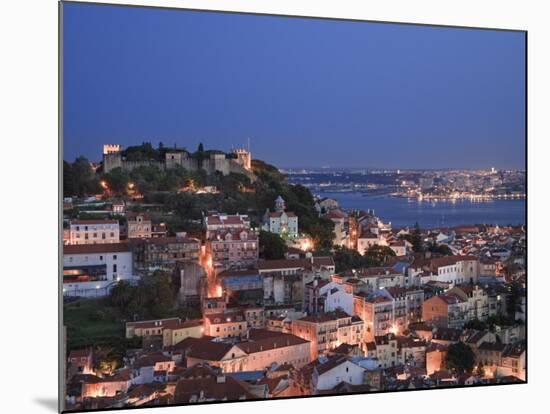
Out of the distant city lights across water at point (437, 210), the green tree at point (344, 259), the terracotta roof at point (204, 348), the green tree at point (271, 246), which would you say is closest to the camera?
the terracotta roof at point (204, 348)

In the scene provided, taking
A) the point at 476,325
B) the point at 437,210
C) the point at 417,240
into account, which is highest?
the point at 437,210

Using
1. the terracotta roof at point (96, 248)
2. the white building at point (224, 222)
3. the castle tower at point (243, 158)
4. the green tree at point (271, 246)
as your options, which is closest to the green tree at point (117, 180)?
the terracotta roof at point (96, 248)

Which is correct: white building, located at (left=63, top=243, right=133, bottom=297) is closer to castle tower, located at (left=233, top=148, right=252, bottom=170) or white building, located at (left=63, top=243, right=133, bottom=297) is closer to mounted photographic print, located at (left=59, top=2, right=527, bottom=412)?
mounted photographic print, located at (left=59, top=2, right=527, bottom=412)

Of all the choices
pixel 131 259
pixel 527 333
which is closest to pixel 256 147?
pixel 131 259

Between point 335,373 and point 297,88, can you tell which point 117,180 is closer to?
point 297,88

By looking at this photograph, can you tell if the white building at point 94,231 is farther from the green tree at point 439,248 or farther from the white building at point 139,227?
the green tree at point 439,248

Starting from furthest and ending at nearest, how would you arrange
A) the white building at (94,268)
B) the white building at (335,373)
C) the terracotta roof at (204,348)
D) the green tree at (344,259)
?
the green tree at (344,259), the white building at (335,373), the terracotta roof at (204,348), the white building at (94,268)

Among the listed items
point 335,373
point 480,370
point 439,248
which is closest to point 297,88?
point 439,248

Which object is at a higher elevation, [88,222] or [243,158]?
[243,158]
